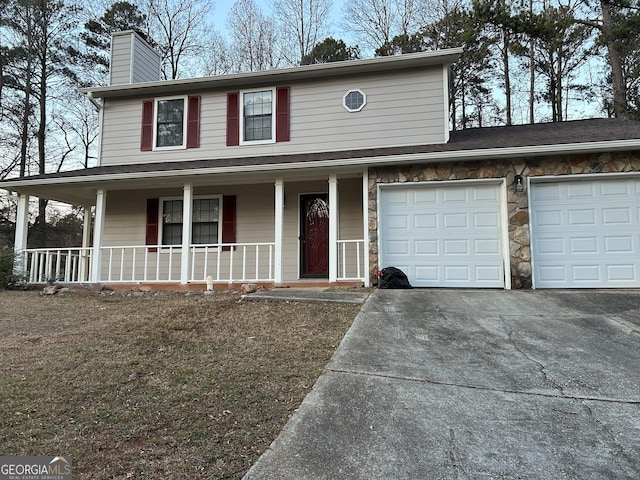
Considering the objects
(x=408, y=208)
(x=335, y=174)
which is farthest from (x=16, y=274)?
(x=408, y=208)

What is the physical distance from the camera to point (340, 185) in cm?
852

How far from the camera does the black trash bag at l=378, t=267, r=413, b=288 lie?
680 cm

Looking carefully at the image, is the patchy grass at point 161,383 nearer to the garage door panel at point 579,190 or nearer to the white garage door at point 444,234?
the white garage door at point 444,234

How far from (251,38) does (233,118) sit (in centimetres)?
1087

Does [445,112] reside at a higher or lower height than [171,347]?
higher

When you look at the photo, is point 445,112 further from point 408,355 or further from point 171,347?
point 171,347

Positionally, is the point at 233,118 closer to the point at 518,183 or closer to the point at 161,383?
the point at 518,183

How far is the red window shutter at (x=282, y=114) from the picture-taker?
28.6 feet

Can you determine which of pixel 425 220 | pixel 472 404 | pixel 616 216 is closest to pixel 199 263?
pixel 425 220

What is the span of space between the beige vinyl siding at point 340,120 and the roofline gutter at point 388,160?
4.15 ft

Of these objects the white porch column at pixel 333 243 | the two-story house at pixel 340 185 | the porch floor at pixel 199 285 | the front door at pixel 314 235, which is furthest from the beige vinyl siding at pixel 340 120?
the porch floor at pixel 199 285

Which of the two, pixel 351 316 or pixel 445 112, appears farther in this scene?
pixel 445 112

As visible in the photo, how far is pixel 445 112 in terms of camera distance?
26.4 ft

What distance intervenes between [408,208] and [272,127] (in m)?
3.68
